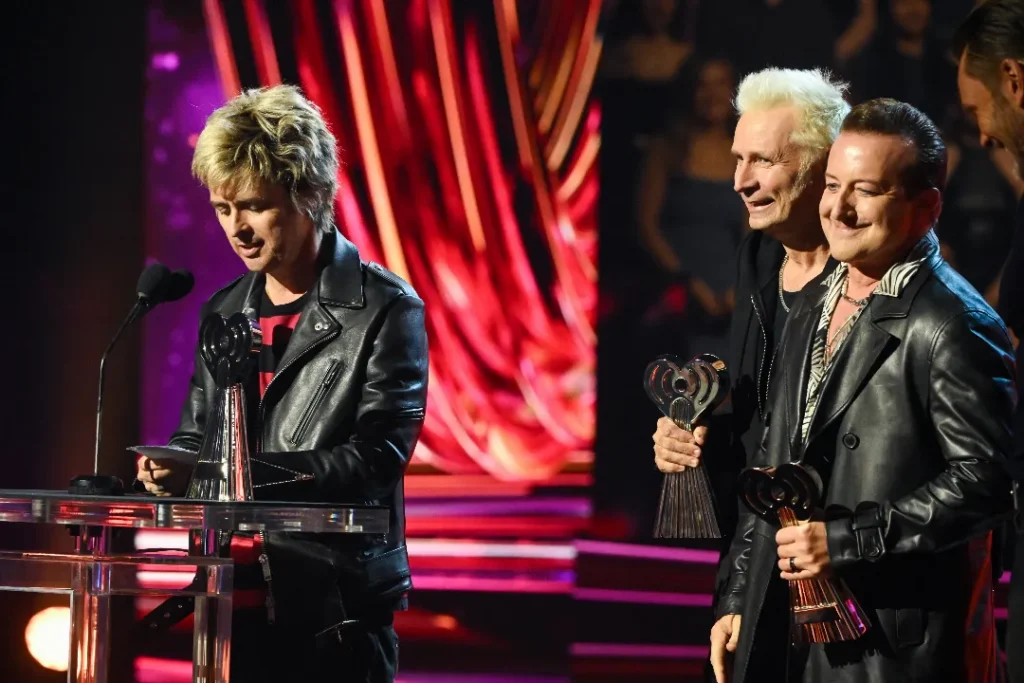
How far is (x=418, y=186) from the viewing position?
5.34m

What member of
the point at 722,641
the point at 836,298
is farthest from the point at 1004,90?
the point at 722,641

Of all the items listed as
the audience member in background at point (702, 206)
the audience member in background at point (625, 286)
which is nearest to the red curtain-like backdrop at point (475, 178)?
the audience member in background at point (625, 286)

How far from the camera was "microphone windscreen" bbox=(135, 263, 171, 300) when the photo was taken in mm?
3031

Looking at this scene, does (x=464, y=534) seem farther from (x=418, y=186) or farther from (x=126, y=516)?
(x=126, y=516)

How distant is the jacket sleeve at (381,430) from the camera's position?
280 cm

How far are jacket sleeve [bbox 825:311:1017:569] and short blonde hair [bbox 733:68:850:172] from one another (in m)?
0.74

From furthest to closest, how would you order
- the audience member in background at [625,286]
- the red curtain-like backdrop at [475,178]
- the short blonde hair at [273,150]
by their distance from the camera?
the red curtain-like backdrop at [475,178] < the audience member in background at [625,286] < the short blonde hair at [273,150]

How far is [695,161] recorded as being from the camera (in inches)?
168

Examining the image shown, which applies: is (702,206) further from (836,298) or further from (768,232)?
(836,298)

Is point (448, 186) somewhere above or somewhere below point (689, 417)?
above

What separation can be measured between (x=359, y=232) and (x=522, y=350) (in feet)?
2.58

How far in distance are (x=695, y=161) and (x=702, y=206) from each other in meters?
0.14

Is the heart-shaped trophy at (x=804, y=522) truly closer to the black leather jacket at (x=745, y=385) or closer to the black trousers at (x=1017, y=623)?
the black trousers at (x=1017, y=623)

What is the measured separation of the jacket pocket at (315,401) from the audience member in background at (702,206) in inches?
61.0
